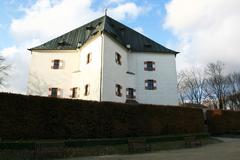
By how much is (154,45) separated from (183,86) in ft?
86.8

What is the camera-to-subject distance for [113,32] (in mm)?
33688

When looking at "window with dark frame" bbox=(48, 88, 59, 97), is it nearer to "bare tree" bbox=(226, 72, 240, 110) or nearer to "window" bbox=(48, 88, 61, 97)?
"window" bbox=(48, 88, 61, 97)

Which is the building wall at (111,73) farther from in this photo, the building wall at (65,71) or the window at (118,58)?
the building wall at (65,71)

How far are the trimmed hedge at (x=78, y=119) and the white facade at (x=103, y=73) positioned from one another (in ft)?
21.5

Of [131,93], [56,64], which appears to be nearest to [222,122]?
[131,93]

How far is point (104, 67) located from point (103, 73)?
0.72 meters

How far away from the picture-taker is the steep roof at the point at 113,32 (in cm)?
3516

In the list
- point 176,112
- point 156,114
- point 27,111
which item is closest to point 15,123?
point 27,111

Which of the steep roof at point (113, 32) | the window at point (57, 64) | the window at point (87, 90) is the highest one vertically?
the steep roof at point (113, 32)

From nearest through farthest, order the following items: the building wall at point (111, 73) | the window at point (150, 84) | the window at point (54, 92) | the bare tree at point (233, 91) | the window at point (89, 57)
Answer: the building wall at point (111, 73) → the window at point (89, 57) → the window at point (54, 92) → the window at point (150, 84) → the bare tree at point (233, 91)

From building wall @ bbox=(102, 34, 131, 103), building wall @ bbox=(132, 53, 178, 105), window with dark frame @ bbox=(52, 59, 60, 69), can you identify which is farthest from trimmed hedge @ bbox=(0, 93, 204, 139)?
window with dark frame @ bbox=(52, 59, 60, 69)

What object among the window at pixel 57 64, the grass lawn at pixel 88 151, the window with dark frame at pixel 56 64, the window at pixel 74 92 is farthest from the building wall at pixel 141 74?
the grass lawn at pixel 88 151

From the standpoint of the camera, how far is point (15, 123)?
16.8 meters

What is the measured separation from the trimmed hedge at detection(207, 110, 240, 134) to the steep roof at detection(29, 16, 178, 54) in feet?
34.5
